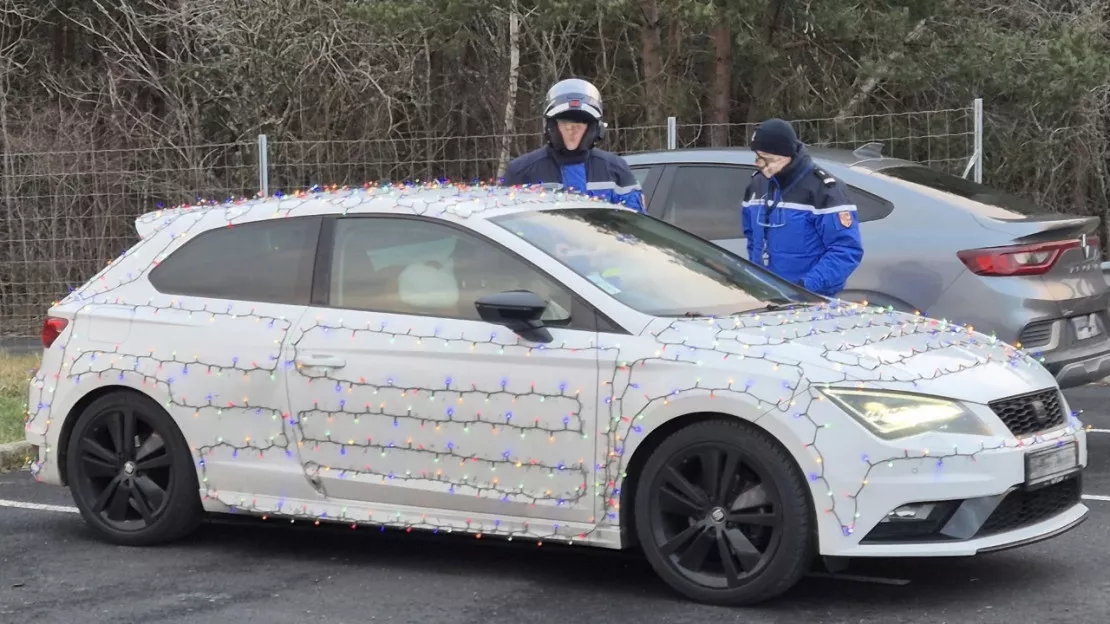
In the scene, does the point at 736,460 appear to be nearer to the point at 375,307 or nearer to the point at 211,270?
the point at 375,307

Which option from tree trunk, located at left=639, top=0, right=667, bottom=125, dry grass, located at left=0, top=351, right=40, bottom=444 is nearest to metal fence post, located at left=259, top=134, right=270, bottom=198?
dry grass, located at left=0, top=351, right=40, bottom=444

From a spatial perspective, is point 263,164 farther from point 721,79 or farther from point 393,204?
point 393,204

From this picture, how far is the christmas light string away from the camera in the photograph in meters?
5.25

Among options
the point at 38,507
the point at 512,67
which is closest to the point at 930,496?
the point at 38,507

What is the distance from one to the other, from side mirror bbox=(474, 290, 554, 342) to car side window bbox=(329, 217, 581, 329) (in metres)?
0.09

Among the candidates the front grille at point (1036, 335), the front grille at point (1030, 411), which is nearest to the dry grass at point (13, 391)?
the front grille at point (1036, 335)

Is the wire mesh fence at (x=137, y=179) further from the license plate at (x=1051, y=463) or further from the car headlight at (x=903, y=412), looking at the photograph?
the car headlight at (x=903, y=412)

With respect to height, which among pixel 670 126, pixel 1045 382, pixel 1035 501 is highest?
pixel 670 126

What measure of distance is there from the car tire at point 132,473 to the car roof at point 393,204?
819 millimetres

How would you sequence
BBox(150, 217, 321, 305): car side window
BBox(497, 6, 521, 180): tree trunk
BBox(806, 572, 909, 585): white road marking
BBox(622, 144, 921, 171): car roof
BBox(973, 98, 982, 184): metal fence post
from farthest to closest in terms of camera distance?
BBox(497, 6, 521, 180): tree trunk → BBox(973, 98, 982, 184): metal fence post → BBox(622, 144, 921, 171): car roof → BBox(150, 217, 321, 305): car side window → BBox(806, 572, 909, 585): white road marking

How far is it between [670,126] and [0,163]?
25.5 feet

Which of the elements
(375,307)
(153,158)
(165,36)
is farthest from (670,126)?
(165,36)

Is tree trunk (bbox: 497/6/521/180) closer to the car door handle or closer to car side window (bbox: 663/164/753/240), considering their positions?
car side window (bbox: 663/164/753/240)

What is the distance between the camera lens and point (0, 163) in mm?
16531
